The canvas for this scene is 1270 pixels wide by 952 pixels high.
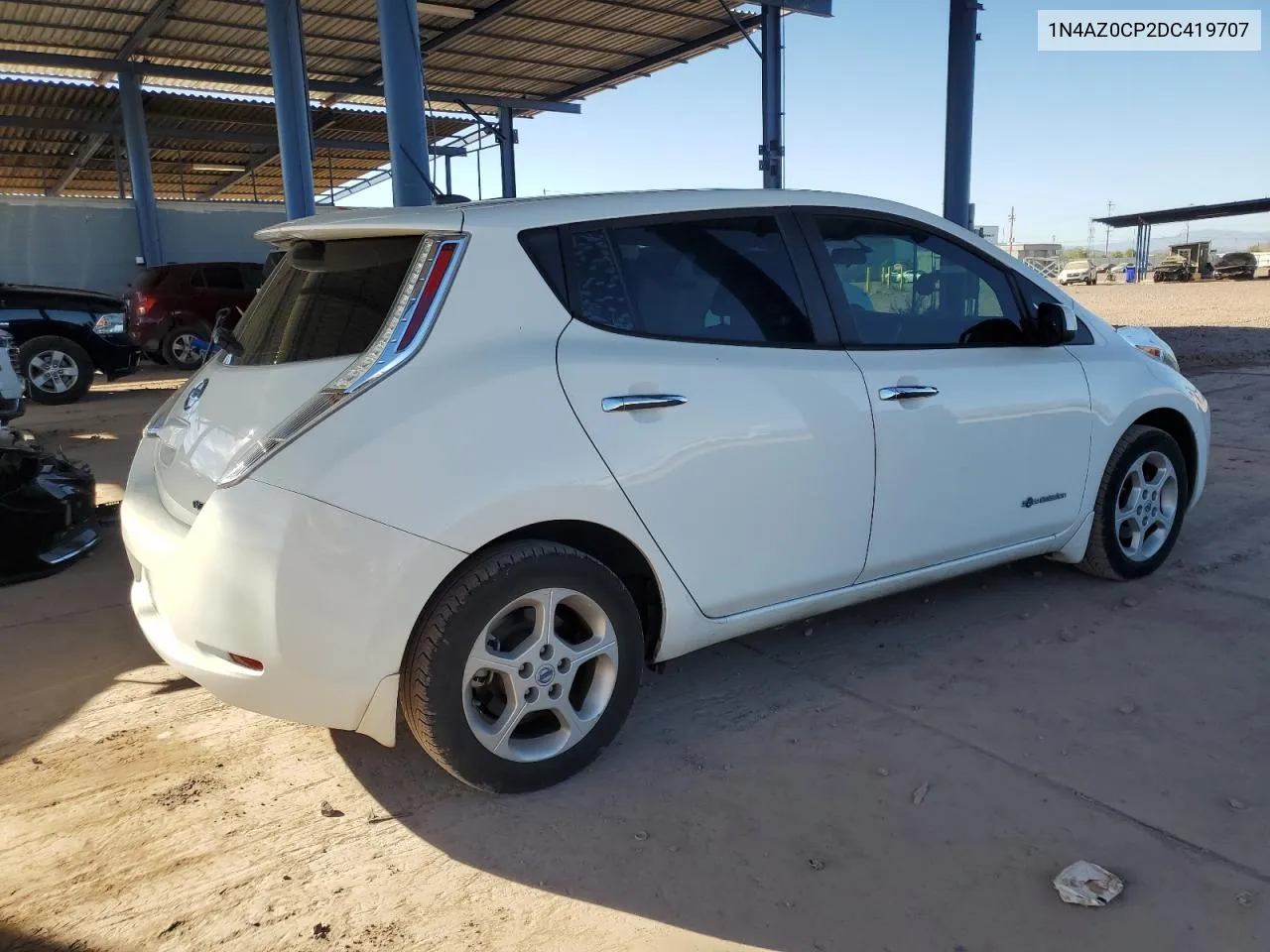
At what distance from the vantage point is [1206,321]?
18.8 metres

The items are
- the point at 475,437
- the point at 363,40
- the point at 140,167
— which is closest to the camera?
the point at 475,437

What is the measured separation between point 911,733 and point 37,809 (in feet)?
8.38

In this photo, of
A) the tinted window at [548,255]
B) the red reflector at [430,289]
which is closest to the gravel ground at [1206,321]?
the tinted window at [548,255]

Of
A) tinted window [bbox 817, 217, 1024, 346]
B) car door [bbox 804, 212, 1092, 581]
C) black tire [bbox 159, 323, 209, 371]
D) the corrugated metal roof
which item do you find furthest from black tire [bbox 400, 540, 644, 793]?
the corrugated metal roof

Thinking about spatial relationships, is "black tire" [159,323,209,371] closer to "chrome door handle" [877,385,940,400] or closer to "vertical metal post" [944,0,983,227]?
"vertical metal post" [944,0,983,227]

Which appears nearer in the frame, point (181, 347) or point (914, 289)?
point (914, 289)

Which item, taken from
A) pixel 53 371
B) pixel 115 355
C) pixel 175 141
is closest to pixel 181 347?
pixel 115 355

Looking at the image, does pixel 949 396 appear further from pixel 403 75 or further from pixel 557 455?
pixel 403 75

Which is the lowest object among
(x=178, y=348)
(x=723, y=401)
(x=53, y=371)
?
(x=53, y=371)

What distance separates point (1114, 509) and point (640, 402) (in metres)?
2.51

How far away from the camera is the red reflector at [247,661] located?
240cm

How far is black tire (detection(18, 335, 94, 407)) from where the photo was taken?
444 inches

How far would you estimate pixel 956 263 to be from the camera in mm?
3686

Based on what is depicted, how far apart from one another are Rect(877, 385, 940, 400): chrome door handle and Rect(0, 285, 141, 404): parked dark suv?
11160mm
